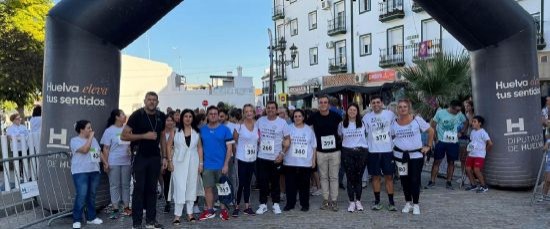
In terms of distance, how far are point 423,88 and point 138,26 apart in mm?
9007

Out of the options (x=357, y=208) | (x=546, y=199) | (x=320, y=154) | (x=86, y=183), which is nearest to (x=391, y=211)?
(x=357, y=208)

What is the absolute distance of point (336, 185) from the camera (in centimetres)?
790

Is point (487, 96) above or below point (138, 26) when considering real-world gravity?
below

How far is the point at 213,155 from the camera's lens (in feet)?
24.3

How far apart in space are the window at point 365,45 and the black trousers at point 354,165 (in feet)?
77.0

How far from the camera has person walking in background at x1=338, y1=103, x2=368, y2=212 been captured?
7.68m

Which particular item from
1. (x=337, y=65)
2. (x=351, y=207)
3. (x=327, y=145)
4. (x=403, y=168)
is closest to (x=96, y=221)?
(x=327, y=145)

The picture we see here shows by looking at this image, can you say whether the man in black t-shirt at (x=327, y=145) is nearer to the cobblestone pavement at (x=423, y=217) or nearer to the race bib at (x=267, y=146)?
the cobblestone pavement at (x=423, y=217)

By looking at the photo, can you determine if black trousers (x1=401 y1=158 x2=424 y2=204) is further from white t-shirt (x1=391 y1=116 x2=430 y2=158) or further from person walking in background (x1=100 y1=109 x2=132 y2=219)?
person walking in background (x1=100 y1=109 x2=132 y2=219)

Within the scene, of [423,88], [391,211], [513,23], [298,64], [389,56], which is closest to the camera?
[391,211]

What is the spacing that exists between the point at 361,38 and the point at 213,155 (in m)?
25.1

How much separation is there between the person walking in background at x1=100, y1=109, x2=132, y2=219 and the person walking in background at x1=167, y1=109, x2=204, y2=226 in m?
0.79

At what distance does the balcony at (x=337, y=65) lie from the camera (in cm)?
3253

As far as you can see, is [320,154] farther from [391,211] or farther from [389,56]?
[389,56]
